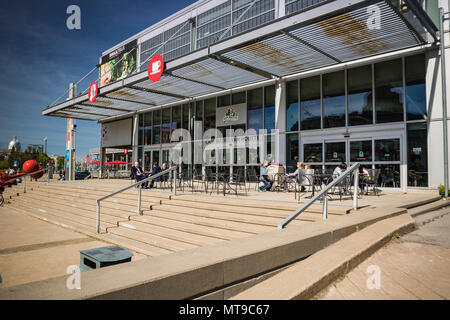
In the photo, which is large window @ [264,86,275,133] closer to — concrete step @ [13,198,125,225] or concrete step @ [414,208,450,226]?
concrete step @ [13,198,125,225]

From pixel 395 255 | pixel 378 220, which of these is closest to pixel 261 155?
pixel 378 220

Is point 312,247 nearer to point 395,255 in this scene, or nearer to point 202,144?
point 395,255

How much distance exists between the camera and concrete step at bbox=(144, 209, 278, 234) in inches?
255

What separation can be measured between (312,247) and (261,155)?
12342mm

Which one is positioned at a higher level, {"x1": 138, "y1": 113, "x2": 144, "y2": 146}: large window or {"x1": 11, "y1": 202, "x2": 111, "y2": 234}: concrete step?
{"x1": 138, "y1": 113, "x2": 144, "y2": 146}: large window

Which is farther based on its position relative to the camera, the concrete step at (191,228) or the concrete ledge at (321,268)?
the concrete step at (191,228)

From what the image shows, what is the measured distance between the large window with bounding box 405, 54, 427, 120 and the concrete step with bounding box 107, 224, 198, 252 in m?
9.72

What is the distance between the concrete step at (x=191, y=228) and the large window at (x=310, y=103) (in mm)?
8576

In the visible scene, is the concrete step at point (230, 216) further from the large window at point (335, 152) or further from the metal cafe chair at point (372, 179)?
the large window at point (335, 152)

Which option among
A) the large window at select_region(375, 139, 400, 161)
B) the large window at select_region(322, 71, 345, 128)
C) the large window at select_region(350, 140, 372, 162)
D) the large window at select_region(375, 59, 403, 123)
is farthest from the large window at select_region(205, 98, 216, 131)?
the large window at select_region(375, 139, 400, 161)

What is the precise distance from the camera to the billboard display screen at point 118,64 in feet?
84.8

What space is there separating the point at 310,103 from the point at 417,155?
495cm

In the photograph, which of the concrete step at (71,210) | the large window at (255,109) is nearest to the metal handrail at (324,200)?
the concrete step at (71,210)

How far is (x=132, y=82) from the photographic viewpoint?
15141mm
